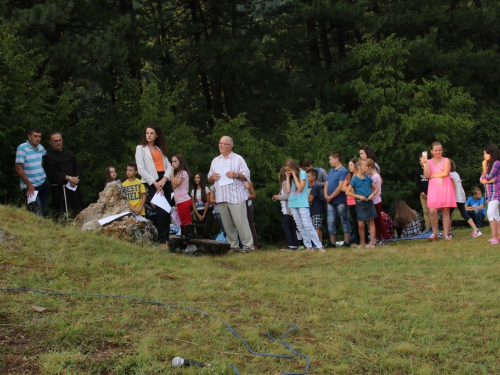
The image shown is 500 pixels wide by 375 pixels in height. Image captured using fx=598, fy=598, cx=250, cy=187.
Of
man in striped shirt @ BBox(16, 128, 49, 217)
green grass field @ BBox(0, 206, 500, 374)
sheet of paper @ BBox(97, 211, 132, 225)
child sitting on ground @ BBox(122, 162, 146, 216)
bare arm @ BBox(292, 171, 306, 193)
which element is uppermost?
man in striped shirt @ BBox(16, 128, 49, 217)

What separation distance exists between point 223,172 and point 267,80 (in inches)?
610

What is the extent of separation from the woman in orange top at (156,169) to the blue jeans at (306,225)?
2470mm

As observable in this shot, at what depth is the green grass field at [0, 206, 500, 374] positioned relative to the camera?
15.4 ft

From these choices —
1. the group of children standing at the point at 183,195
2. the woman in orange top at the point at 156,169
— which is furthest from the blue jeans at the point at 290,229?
the woman in orange top at the point at 156,169

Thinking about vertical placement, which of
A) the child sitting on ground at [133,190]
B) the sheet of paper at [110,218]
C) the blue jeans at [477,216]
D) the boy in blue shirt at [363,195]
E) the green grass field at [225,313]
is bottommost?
the blue jeans at [477,216]

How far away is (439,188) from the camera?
1116 centimetres

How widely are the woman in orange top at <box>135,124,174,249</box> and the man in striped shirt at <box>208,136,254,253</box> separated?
3.45ft

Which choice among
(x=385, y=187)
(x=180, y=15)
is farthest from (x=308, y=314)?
(x=180, y=15)

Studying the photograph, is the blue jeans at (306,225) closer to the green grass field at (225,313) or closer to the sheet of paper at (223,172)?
the sheet of paper at (223,172)

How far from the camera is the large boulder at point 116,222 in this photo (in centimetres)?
893

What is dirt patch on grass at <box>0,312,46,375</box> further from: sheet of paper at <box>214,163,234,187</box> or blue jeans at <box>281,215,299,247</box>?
blue jeans at <box>281,215,299,247</box>

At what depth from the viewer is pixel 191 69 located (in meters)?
22.6

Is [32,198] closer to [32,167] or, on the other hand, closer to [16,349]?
[32,167]

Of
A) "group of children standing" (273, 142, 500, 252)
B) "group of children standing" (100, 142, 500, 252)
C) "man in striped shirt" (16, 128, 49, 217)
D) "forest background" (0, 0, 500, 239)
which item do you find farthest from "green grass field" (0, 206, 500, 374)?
"forest background" (0, 0, 500, 239)
